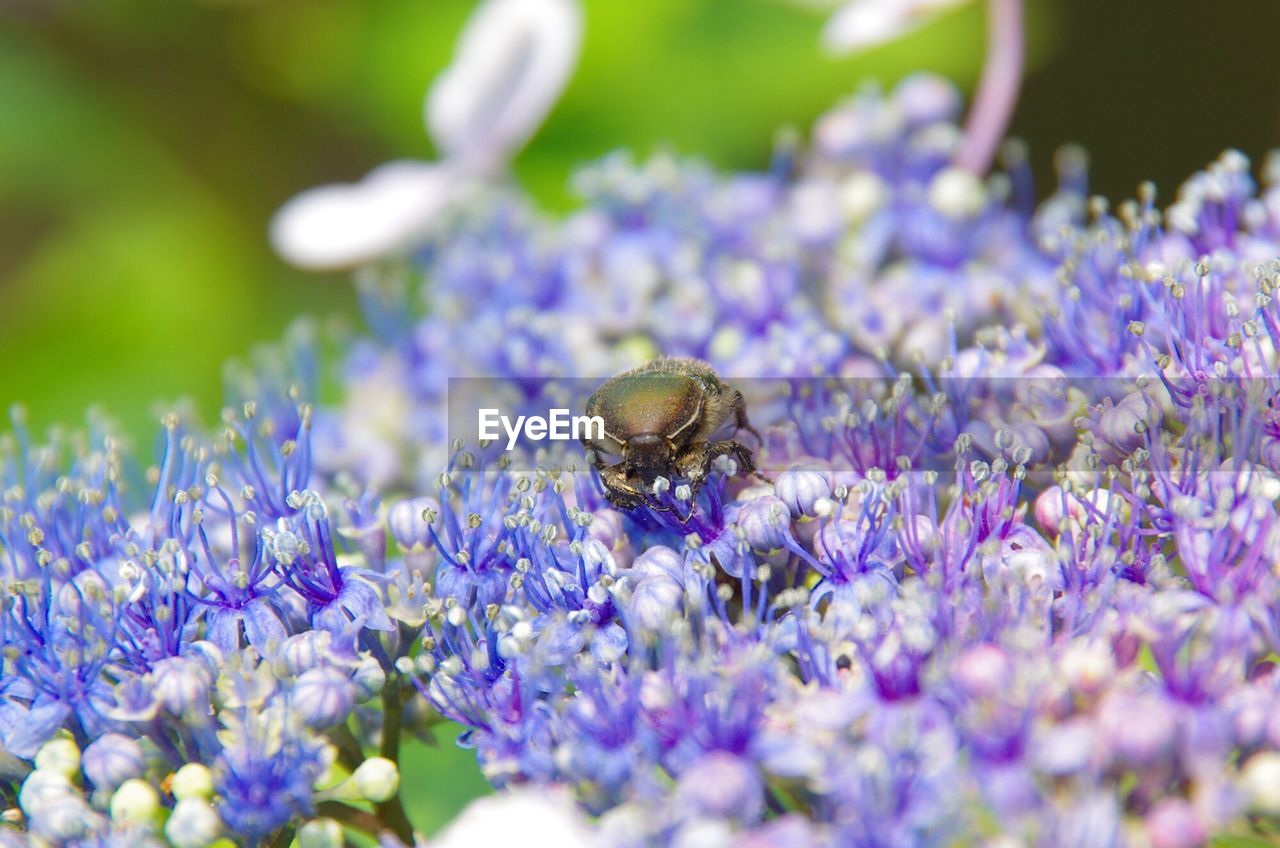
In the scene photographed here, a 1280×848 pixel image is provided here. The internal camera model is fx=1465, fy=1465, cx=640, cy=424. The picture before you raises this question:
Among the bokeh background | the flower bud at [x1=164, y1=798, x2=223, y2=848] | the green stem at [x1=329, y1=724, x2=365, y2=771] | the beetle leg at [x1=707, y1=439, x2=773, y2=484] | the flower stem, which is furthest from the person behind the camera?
the bokeh background

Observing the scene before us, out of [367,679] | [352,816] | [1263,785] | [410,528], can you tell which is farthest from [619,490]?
[1263,785]

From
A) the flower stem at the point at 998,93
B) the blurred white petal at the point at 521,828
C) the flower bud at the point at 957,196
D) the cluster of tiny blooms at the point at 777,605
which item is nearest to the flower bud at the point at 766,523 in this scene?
the cluster of tiny blooms at the point at 777,605

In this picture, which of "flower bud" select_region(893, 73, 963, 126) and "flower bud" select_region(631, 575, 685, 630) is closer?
"flower bud" select_region(631, 575, 685, 630)

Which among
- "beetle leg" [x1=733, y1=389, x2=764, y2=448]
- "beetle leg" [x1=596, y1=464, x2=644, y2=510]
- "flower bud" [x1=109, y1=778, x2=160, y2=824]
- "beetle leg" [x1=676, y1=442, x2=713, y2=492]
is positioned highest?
"beetle leg" [x1=733, y1=389, x2=764, y2=448]

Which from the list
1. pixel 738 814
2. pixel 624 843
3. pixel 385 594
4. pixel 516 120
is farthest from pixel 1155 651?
pixel 516 120

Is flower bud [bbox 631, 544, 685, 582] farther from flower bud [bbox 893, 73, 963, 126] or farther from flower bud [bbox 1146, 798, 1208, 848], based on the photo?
flower bud [bbox 893, 73, 963, 126]

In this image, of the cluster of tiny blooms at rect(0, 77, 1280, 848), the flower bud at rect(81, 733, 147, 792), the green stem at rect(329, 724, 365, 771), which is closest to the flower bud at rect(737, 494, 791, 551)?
the cluster of tiny blooms at rect(0, 77, 1280, 848)

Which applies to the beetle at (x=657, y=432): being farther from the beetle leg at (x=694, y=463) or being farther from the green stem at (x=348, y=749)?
the green stem at (x=348, y=749)
